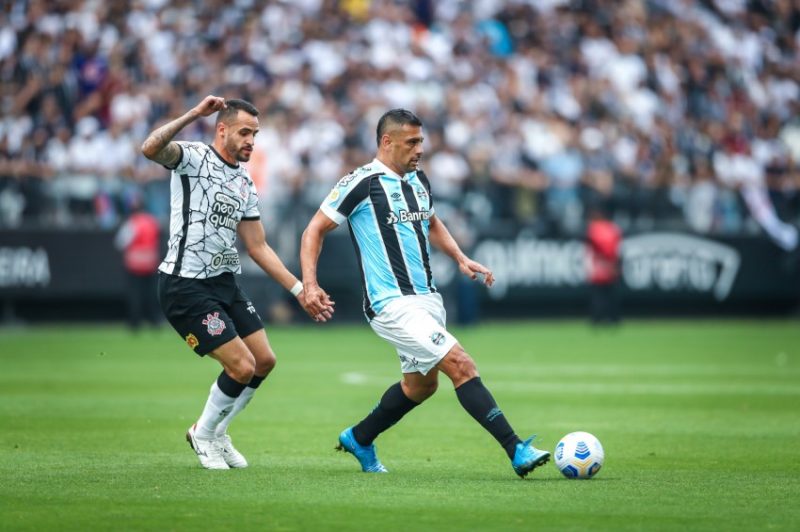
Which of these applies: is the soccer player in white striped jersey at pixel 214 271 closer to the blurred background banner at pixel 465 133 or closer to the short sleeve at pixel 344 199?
the short sleeve at pixel 344 199

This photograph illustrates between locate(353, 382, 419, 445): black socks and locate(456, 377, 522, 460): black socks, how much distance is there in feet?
1.80

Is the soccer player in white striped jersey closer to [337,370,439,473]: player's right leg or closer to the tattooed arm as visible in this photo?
the tattooed arm

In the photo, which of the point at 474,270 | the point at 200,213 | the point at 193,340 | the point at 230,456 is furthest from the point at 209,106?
the point at 230,456

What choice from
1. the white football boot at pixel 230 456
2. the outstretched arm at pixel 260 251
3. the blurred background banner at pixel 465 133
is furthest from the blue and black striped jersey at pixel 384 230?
the blurred background banner at pixel 465 133

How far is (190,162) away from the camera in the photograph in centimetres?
975

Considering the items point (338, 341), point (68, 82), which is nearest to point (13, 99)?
point (68, 82)

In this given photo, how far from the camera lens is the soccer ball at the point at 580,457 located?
29.9 ft

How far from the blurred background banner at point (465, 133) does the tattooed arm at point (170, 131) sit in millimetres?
17015

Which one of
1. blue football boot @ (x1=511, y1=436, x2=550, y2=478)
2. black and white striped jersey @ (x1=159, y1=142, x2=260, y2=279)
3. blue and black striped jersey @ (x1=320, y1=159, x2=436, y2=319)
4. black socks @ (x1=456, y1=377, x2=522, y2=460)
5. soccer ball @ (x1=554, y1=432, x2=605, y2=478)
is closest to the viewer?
blue football boot @ (x1=511, y1=436, x2=550, y2=478)

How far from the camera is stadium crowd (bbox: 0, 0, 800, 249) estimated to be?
26.6 metres

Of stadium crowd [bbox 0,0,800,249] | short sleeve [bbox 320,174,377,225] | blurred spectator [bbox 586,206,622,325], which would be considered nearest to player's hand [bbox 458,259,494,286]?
short sleeve [bbox 320,174,377,225]

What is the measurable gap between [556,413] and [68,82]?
1635 cm

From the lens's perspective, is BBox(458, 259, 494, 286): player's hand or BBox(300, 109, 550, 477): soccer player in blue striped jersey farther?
BBox(458, 259, 494, 286): player's hand

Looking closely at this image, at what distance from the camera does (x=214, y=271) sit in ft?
32.5
